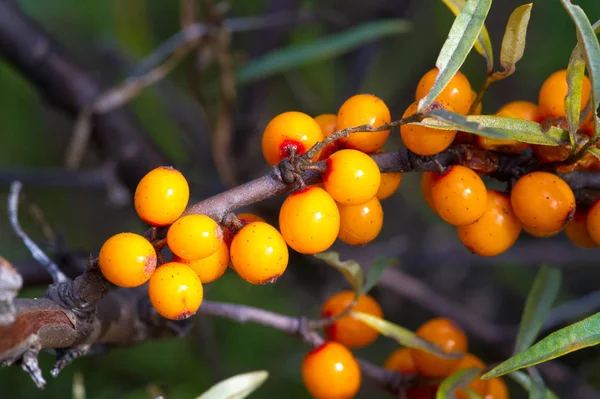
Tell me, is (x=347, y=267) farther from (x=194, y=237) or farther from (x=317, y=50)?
(x=317, y=50)

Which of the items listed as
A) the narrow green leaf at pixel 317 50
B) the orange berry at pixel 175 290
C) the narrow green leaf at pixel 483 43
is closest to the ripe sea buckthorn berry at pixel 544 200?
the narrow green leaf at pixel 483 43

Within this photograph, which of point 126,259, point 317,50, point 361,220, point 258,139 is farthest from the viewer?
point 258,139

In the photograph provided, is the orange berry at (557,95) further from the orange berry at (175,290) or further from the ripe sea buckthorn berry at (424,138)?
the orange berry at (175,290)

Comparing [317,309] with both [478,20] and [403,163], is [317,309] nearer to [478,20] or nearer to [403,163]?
[403,163]

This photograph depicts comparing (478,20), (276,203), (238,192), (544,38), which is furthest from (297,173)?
(544,38)

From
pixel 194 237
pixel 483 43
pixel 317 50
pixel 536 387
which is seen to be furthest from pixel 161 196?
pixel 317 50

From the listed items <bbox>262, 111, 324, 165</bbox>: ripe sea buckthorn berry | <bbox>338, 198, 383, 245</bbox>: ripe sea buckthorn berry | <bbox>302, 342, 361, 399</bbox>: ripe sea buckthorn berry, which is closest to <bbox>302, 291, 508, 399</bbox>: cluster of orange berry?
<bbox>302, 342, 361, 399</bbox>: ripe sea buckthorn berry
